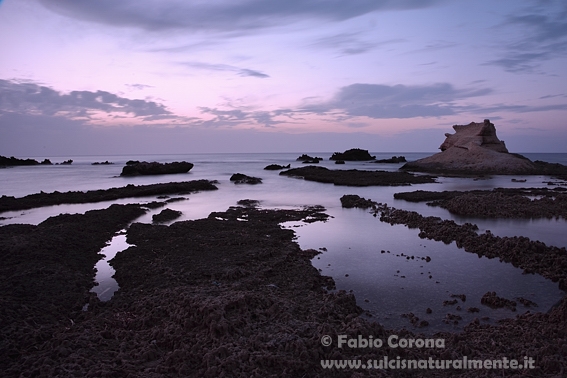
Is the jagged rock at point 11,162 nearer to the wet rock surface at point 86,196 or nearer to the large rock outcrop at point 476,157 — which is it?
the wet rock surface at point 86,196

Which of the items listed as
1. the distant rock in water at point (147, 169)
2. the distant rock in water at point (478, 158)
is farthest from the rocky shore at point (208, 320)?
the distant rock in water at point (478, 158)

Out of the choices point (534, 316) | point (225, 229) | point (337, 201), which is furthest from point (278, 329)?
point (337, 201)

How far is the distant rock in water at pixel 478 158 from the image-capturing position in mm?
37156

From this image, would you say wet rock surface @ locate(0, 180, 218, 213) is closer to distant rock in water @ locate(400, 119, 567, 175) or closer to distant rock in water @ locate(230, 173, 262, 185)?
distant rock in water @ locate(230, 173, 262, 185)

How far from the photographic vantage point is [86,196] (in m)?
19.3

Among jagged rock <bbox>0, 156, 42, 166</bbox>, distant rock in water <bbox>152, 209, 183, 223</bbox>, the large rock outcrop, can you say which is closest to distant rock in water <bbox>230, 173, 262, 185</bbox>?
distant rock in water <bbox>152, 209, 183, 223</bbox>

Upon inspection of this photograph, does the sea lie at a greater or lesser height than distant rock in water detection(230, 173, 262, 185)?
lesser

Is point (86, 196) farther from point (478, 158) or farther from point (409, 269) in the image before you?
point (478, 158)

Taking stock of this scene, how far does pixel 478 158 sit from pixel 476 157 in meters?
0.29

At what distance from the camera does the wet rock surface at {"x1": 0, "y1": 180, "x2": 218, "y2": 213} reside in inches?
659

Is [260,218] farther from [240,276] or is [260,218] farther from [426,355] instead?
[426,355]

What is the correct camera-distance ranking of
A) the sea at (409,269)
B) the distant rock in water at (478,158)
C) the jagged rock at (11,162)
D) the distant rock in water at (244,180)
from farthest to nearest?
the jagged rock at (11,162) < the distant rock in water at (478,158) < the distant rock in water at (244,180) < the sea at (409,269)

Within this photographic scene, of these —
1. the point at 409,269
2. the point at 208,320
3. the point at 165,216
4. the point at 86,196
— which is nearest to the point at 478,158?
the point at 165,216

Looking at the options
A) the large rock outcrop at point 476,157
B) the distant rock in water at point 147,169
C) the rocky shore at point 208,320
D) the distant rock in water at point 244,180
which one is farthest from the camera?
the distant rock in water at point 147,169
